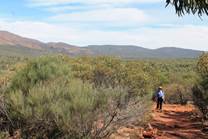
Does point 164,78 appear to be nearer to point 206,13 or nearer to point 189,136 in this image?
point 189,136

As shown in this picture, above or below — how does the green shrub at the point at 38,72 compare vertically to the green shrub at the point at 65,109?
above

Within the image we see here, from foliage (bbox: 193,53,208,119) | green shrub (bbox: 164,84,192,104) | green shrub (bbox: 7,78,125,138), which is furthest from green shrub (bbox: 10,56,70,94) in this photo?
green shrub (bbox: 164,84,192,104)

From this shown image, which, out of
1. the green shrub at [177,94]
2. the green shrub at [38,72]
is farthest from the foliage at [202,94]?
the green shrub at [177,94]

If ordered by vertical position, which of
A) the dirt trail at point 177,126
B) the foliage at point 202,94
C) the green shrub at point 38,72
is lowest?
the dirt trail at point 177,126

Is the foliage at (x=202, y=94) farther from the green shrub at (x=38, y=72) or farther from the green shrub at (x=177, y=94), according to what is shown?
the green shrub at (x=177, y=94)

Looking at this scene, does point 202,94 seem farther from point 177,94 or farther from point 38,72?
point 177,94

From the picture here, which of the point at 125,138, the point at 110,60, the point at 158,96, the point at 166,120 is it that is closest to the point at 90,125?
the point at 125,138

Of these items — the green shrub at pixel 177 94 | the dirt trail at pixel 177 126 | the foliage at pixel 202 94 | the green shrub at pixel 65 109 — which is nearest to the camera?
the green shrub at pixel 65 109

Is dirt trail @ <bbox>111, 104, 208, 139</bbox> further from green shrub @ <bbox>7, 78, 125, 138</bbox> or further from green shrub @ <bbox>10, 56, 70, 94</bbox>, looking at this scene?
green shrub @ <bbox>10, 56, 70, 94</bbox>

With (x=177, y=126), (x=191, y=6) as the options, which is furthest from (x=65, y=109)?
(x=177, y=126)

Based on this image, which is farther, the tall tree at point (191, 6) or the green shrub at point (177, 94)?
the green shrub at point (177, 94)

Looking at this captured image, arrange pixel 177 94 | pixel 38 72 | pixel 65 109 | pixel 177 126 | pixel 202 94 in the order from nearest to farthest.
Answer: pixel 65 109
pixel 38 72
pixel 177 126
pixel 202 94
pixel 177 94

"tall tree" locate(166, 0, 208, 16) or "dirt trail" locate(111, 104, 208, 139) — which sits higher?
"tall tree" locate(166, 0, 208, 16)

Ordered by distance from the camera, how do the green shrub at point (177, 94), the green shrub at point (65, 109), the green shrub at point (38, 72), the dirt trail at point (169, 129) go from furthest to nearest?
the green shrub at point (177, 94) < the dirt trail at point (169, 129) < the green shrub at point (38, 72) < the green shrub at point (65, 109)
